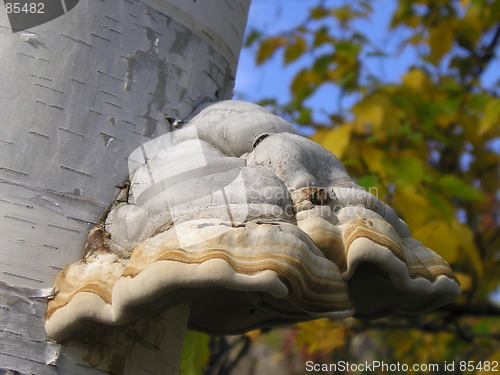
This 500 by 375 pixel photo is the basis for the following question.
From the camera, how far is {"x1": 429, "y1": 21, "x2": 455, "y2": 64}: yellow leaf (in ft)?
13.1

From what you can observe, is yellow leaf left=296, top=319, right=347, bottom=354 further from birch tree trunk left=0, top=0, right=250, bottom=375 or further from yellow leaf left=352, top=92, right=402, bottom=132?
birch tree trunk left=0, top=0, right=250, bottom=375

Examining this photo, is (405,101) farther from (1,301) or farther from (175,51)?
(1,301)

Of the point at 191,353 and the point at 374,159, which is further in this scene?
the point at 374,159

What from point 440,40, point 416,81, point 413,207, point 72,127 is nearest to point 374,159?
point 413,207

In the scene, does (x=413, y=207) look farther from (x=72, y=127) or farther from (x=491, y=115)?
(x=72, y=127)

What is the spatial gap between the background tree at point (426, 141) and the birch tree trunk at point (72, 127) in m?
1.07

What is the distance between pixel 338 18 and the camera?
14.1ft

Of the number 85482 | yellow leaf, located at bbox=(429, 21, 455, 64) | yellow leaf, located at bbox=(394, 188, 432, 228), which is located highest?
A: yellow leaf, located at bbox=(429, 21, 455, 64)

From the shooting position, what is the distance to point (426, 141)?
4480mm

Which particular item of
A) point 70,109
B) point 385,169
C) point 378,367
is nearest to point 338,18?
point 385,169

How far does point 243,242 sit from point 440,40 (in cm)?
330

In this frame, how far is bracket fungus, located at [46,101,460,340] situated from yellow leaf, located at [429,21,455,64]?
2.77m

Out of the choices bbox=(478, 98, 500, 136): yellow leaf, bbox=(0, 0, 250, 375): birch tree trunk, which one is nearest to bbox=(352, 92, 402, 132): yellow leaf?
bbox=(478, 98, 500, 136): yellow leaf

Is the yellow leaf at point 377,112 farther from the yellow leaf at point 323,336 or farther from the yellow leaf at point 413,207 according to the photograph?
the yellow leaf at point 323,336
